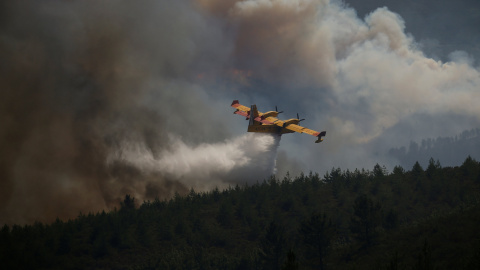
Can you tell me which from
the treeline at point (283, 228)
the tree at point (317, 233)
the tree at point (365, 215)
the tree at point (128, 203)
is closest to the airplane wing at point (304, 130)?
the treeline at point (283, 228)

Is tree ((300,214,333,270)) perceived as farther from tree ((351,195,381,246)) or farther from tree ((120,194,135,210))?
tree ((120,194,135,210))

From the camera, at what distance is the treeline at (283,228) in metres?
71.7

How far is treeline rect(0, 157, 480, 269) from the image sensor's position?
71688 millimetres

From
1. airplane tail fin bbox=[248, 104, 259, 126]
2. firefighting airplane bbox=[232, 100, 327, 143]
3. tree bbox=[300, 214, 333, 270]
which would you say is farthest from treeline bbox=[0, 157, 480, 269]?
airplane tail fin bbox=[248, 104, 259, 126]

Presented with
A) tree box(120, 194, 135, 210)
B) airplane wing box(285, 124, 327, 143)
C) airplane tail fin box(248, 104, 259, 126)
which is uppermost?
airplane tail fin box(248, 104, 259, 126)

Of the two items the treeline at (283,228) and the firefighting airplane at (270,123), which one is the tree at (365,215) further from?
the firefighting airplane at (270,123)

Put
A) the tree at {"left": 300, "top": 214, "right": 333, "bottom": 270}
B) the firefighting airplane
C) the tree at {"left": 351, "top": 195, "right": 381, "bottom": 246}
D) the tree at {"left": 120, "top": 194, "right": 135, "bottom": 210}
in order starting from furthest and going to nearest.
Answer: the tree at {"left": 120, "top": 194, "right": 135, "bottom": 210} < the firefighting airplane < the tree at {"left": 351, "top": 195, "right": 381, "bottom": 246} < the tree at {"left": 300, "top": 214, "right": 333, "bottom": 270}

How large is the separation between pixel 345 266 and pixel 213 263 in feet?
89.1

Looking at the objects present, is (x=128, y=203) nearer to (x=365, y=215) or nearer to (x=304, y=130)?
(x=304, y=130)

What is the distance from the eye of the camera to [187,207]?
372ft

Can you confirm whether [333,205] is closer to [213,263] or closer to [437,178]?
[437,178]

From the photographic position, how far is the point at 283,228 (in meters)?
82.2

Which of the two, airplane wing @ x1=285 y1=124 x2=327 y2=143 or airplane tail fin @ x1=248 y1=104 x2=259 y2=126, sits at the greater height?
airplane tail fin @ x1=248 y1=104 x2=259 y2=126

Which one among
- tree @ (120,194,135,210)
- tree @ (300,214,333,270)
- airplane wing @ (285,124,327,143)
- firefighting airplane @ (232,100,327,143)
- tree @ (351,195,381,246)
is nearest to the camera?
tree @ (300,214,333,270)
